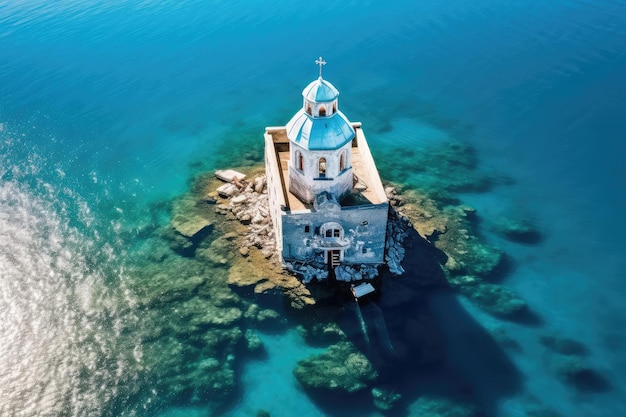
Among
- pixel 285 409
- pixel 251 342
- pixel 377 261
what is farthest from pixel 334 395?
pixel 377 261

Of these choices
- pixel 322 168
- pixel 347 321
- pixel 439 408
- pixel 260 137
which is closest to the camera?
pixel 439 408

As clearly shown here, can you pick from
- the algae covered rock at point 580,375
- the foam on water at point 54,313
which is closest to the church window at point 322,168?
the foam on water at point 54,313

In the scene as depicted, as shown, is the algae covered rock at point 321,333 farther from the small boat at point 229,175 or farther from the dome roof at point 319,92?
the small boat at point 229,175

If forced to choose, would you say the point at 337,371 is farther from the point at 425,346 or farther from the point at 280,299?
the point at 280,299

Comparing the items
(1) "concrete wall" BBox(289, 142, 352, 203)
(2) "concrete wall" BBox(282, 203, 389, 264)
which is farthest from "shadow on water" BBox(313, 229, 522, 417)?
(1) "concrete wall" BBox(289, 142, 352, 203)

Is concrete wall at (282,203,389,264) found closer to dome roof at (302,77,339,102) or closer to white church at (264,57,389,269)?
white church at (264,57,389,269)

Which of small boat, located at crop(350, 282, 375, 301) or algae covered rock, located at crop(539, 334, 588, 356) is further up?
small boat, located at crop(350, 282, 375, 301)

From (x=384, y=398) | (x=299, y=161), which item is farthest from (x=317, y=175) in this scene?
(x=384, y=398)
